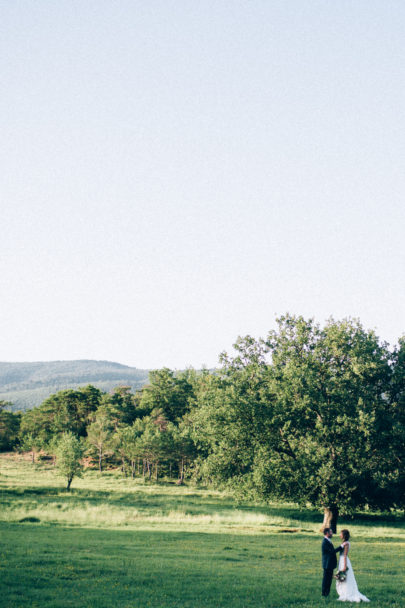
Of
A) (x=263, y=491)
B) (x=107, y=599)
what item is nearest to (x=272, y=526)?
(x=263, y=491)

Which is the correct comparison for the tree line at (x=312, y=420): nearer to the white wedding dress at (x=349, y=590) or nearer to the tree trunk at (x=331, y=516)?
the tree trunk at (x=331, y=516)

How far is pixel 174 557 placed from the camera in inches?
923

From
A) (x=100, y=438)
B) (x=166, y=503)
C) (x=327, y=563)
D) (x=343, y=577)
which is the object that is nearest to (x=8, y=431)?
(x=100, y=438)

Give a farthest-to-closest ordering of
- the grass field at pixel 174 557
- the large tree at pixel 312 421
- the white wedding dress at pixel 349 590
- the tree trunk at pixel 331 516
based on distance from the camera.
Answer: the tree trunk at pixel 331 516 → the large tree at pixel 312 421 → the white wedding dress at pixel 349 590 → the grass field at pixel 174 557

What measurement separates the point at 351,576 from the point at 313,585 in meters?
2.34

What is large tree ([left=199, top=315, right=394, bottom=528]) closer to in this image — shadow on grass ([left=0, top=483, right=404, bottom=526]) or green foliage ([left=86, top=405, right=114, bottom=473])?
shadow on grass ([left=0, top=483, right=404, bottom=526])

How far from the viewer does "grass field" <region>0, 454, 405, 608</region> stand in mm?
16016

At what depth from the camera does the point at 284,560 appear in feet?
79.7

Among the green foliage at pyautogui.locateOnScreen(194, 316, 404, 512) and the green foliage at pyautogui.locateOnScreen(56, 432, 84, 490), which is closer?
the green foliage at pyautogui.locateOnScreen(194, 316, 404, 512)

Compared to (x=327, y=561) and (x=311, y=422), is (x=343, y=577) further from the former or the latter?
(x=311, y=422)

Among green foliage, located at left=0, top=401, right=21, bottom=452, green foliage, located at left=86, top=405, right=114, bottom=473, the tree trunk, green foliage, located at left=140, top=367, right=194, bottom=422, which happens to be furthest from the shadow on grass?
green foliage, located at left=0, top=401, right=21, bottom=452

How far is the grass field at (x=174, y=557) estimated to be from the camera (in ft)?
52.5

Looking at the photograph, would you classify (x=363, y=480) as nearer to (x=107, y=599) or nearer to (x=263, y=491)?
(x=263, y=491)

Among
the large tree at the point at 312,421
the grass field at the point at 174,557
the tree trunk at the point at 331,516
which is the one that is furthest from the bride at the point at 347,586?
the tree trunk at the point at 331,516
